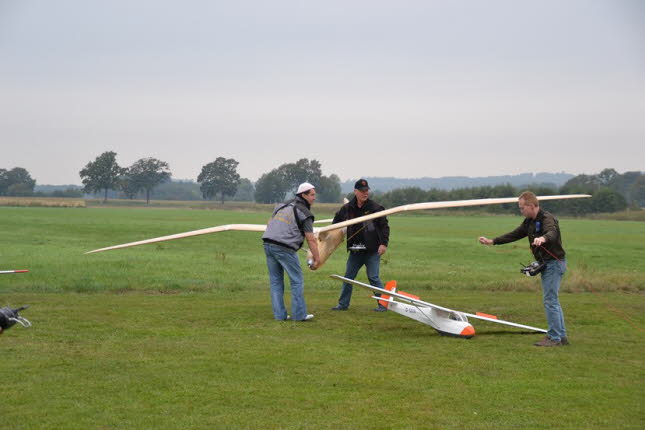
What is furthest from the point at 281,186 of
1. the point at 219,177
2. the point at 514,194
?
the point at 514,194

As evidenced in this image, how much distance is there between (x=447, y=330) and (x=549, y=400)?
3025 mm

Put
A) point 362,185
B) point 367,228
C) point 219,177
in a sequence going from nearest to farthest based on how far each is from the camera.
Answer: point 362,185
point 367,228
point 219,177

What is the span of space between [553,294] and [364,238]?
3.54 m

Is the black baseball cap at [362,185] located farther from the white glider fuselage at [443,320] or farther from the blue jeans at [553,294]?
the blue jeans at [553,294]

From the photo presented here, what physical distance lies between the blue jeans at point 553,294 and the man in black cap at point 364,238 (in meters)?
Answer: 3.17

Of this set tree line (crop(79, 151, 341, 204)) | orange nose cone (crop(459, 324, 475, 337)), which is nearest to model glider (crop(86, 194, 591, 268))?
orange nose cone (crop(459, 324, 475, 337))

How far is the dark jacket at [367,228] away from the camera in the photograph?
10.9 meters

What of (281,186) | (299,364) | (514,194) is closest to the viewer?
(299,364)

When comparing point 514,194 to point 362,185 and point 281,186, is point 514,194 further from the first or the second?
point 362,185

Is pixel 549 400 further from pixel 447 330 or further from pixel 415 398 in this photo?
pixel 447 330

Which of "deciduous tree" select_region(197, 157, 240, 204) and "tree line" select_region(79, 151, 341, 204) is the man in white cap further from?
"deciduous tree" select_region(197, 157, 240, 204)

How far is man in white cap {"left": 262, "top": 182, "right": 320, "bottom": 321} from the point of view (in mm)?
9875

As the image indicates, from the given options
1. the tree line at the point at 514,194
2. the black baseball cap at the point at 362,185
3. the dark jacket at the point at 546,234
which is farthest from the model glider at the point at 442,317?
the tree line at the point at 514,194

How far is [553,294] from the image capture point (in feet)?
26.8
